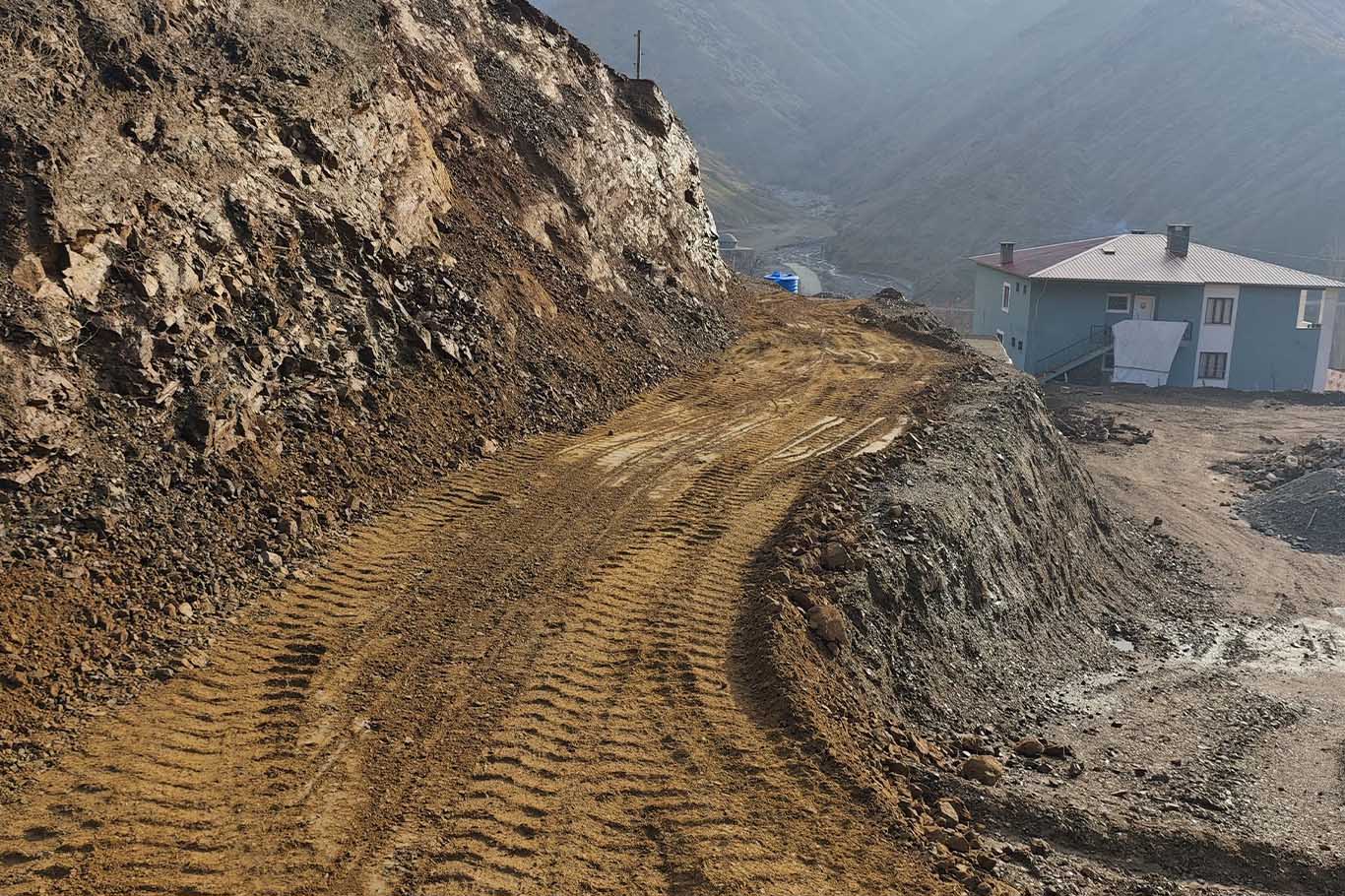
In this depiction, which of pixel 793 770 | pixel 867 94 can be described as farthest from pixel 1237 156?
pixel 793 770

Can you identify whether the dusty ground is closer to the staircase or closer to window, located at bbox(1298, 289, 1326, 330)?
the staircase

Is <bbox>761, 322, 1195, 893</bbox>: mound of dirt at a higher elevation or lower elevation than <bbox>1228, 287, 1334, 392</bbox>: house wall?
lower

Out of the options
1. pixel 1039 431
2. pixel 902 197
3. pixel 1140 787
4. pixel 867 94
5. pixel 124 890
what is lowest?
pixel 1140 787

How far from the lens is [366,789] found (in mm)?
6293

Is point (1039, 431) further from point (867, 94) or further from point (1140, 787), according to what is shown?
point (867, 94)

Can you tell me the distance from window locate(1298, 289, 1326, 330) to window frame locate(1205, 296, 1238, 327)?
8.17ft

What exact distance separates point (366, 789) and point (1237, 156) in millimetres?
83183

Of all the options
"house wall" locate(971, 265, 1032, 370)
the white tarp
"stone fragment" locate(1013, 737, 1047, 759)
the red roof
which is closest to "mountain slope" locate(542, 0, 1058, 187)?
"house wall" locate(971, 265, 1032, 370)

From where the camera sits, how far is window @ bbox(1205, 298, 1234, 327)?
39438 mm

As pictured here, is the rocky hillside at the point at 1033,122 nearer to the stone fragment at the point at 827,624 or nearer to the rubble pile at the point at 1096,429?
the rubble pile at the point at 1096,429

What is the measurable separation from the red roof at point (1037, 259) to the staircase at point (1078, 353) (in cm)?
315

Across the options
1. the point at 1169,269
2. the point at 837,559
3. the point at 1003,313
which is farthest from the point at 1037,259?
the point at 837,559

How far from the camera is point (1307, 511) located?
2373 centimetres

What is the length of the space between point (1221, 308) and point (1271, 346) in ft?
8.31
